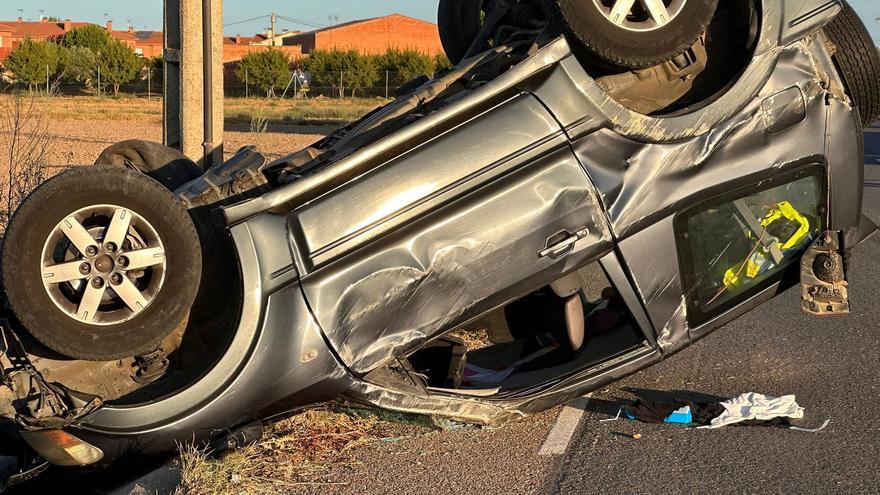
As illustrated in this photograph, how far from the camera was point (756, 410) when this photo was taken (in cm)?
533

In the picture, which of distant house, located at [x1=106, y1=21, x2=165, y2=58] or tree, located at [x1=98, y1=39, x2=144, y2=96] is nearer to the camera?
tree, located at [x1=98, y1=39, x2=144, y2=96]

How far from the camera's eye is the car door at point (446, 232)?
442 centimetres

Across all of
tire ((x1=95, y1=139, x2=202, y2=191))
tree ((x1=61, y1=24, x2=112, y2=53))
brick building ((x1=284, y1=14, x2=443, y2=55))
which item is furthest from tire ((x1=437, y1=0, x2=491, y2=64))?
brick building ((x1=284, y1=14, x2=443, y2=55))

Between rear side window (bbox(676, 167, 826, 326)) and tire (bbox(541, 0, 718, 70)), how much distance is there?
2.41 ft

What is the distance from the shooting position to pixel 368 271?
4.45m

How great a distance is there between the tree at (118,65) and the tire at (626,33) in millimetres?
70323

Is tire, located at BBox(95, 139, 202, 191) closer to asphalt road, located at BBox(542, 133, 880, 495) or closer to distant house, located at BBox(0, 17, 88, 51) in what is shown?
asphalt road, located at BBox(542, 133, 880, 495)

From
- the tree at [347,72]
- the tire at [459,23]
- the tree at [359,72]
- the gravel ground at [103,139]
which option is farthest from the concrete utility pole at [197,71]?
the tree at [359,72]

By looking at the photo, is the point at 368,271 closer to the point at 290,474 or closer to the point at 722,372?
the point at 290,474

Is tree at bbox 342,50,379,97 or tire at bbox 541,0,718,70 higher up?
tire at bbox 541,0,718,70

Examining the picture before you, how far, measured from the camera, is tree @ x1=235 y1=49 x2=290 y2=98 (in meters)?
71.9

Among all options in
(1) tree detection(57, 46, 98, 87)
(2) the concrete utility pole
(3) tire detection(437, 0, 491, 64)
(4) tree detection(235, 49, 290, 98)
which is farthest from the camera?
(4) tree detection(235, 49, 290, 98)

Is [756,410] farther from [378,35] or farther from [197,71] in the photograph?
[378,35]

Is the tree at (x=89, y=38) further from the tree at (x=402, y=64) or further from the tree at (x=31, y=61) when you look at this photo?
the tree at (x=402, y=64)
